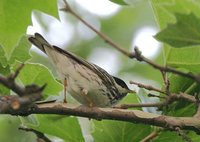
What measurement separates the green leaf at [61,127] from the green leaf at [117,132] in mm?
97

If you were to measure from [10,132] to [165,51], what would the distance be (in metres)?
1.99

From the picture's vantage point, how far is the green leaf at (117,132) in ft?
8.93

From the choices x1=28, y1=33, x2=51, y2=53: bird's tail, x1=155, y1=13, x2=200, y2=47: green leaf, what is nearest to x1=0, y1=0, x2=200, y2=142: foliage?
x1=155, y1=13, x2=200, y2=47: green leaf

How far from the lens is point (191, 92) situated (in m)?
2.72

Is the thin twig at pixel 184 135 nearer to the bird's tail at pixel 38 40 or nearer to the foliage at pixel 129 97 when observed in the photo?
the foliage at pixel 129 97

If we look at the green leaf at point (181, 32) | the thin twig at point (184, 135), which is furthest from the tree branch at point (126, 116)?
the green leaf at point (181, 32)

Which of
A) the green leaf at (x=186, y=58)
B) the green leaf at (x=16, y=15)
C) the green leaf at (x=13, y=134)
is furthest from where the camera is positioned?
the green leaf at (x=13, y=134)

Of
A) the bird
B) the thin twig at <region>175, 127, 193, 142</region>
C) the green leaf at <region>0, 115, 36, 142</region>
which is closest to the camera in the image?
the thin twig at <region>175, 127, 193, 142</region>

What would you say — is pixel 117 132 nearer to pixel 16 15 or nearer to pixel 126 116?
pixel 126 116

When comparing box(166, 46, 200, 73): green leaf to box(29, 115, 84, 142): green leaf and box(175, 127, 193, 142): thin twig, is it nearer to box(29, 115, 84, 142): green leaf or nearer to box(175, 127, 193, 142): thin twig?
box(175, 127, 193, 142): thin twig

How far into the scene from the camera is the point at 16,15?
96.5 inches

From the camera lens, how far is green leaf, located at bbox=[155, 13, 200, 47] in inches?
76.1

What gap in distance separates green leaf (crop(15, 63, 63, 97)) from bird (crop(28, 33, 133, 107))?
300 mm

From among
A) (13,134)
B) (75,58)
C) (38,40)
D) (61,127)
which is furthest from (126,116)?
(13,134)
